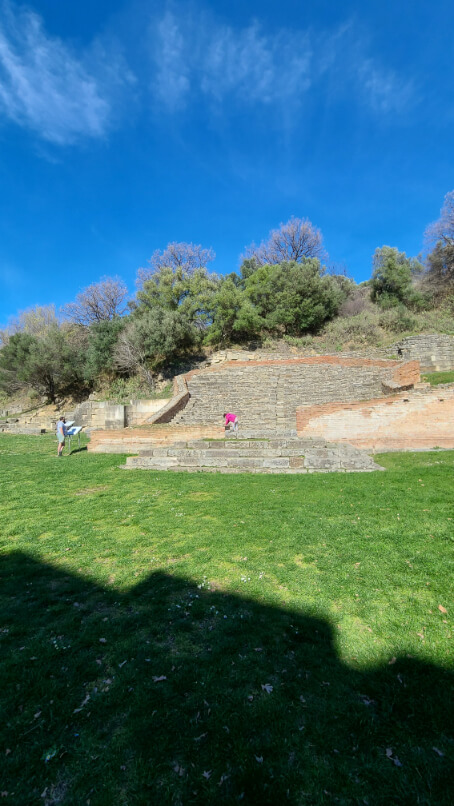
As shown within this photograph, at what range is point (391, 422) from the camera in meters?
10.0

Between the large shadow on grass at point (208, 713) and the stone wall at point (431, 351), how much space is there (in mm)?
18538

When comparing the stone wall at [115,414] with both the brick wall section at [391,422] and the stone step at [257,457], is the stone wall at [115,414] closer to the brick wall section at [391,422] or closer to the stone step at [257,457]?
the stone step at [257,457]

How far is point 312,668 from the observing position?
6.70 ft

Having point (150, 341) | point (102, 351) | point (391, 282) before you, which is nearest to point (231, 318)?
point (150, 341)

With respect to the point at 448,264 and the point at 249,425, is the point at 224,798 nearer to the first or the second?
the point at 249,425

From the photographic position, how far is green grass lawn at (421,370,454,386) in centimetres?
1455

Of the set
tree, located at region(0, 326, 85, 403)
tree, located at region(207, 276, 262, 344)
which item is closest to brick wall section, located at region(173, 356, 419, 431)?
tree, located at region(207, 276, 262, 344)

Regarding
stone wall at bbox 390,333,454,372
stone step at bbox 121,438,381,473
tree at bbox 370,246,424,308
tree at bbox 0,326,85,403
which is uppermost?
tree at bbox 370,246,424,308

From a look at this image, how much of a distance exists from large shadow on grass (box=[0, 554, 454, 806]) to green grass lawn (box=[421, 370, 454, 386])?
14.7 meters

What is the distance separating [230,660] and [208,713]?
0.38 metres

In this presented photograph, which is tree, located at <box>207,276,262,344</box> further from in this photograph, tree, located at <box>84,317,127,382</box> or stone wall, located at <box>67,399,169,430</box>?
stone wall, located at <box>67,399,169,430</box>

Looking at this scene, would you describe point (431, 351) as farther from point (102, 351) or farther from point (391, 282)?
point (102, 351)

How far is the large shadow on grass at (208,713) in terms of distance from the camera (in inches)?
55.5

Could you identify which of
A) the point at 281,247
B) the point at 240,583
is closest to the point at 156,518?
the point at 240,583
